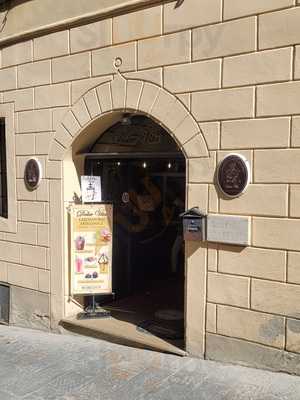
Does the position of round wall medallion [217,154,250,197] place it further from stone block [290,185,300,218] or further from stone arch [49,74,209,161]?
stone block [290,185,300,218]

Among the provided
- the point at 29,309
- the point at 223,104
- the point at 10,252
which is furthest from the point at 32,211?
the point at 223,104

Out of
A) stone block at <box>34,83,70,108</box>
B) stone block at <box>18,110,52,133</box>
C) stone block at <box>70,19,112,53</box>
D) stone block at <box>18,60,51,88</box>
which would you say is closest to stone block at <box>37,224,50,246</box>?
stone block at <box>18,110,52,133</box>

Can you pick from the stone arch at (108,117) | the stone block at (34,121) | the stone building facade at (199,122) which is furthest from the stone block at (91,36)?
the stone block at (34,121)

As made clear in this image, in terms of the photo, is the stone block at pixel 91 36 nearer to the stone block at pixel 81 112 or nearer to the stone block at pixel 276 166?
the stone block at pixel 81 112

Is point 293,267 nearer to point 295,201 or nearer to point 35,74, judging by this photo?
point 295,201

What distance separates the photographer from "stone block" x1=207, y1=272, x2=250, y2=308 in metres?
→ 4.95

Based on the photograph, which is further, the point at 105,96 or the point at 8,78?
the point at 8,78

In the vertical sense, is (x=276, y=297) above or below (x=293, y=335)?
above

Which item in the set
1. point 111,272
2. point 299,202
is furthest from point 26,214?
point 299,202

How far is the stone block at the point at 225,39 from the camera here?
4.75 m

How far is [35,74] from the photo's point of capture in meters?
6.61

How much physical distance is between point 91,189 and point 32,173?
881mm

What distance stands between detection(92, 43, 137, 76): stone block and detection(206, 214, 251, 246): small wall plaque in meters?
2.08

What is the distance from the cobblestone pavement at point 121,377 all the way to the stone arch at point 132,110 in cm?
231
